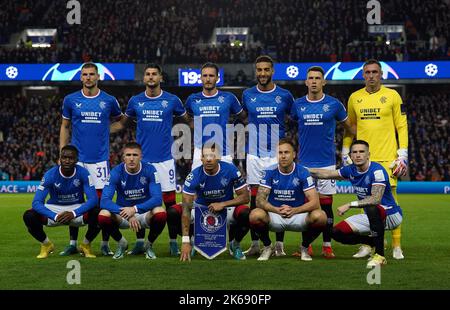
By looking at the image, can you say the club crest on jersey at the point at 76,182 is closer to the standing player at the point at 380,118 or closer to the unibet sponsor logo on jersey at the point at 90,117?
the unibet sponsor logo on jersey at the point at 90,117

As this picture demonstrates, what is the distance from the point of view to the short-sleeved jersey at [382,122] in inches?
354

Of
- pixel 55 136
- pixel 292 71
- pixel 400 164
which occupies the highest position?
pixel 292 71

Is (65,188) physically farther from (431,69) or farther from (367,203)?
(431,69)

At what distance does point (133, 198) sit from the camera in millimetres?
8711

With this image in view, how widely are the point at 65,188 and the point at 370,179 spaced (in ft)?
11.7

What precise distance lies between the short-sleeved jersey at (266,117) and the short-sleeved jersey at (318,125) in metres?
0.18

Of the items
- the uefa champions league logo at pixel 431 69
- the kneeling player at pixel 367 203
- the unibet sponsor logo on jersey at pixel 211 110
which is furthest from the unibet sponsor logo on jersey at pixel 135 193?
the uefa champions league logo at pixel 431 69

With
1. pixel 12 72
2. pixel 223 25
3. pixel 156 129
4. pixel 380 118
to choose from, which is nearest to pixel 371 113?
pixel 380 118

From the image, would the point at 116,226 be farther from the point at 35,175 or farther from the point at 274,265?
the point at 35,175

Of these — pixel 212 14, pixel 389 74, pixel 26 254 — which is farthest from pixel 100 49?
pixel 26 254

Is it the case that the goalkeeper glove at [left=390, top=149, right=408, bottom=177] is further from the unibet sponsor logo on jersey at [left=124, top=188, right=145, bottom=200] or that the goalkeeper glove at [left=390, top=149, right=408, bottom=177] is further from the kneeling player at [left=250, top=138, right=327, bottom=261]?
the unibet sponsor logo on jersey at [left=124, top=188, right=145, bottom=200]

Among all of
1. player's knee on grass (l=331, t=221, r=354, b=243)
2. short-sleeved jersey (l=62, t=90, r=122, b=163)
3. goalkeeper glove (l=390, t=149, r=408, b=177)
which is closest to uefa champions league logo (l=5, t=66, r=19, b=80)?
short-sleeved jersey (l=62, t=90, r=122, b=163)

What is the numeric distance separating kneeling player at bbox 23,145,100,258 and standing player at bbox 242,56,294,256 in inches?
75.9

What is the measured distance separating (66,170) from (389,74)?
2289cm
